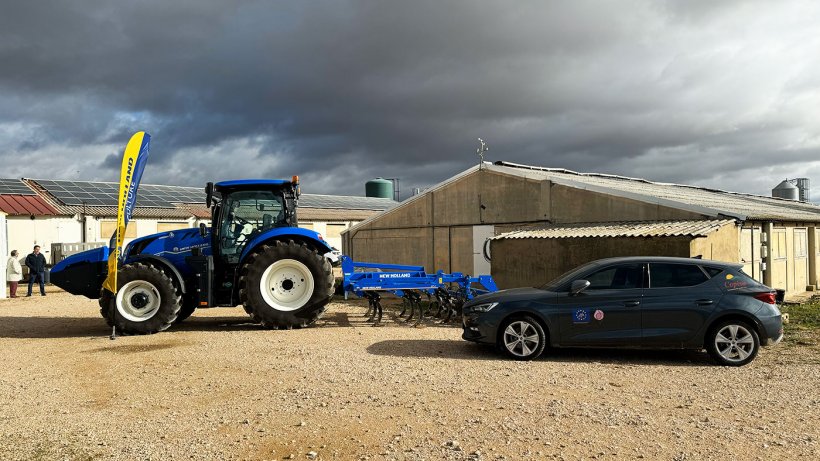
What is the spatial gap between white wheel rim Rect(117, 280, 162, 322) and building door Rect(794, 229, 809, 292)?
16702 mm

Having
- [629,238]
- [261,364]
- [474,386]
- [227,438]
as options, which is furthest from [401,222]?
[227,438]

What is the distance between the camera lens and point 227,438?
15.3ft

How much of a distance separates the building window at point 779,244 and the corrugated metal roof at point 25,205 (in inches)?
1043

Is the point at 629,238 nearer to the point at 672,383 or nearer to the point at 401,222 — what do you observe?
the point at 672,383

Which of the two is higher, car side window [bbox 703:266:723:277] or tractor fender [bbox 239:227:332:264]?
tractor fender [bbox 239:227:332:264]

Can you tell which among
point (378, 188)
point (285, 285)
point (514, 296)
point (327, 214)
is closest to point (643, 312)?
point (514, 296)

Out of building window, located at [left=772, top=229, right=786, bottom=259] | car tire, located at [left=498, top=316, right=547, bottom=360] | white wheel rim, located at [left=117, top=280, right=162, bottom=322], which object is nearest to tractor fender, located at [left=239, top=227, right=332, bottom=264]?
white wheel rim, located at [left=117, top=280, right=162, bottom=322]

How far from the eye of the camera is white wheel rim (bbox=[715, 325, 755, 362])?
7242mm

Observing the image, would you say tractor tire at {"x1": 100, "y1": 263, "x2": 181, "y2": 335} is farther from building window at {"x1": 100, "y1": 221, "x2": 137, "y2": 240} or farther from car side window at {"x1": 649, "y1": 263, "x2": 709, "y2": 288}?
building window at {"x1": 100, "y1": 221, "x2": 137, "y2": 240}

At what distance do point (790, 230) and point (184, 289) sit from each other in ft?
52.8

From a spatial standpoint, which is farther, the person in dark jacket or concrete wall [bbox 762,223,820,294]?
the person in dark jacket

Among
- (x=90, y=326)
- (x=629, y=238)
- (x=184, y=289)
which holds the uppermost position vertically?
(x=629, y=238)

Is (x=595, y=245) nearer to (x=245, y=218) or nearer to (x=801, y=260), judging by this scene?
(x=245, y=218)

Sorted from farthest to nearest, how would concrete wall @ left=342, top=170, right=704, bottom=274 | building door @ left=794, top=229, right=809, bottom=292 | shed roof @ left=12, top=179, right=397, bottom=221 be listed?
shed roof @ left=12, top=179, right=397, bottom=221 → building door @ left=794, top=229, right=809, bottom=292 → concrete wall @ left=342, top=170, right=704, bottom=274
